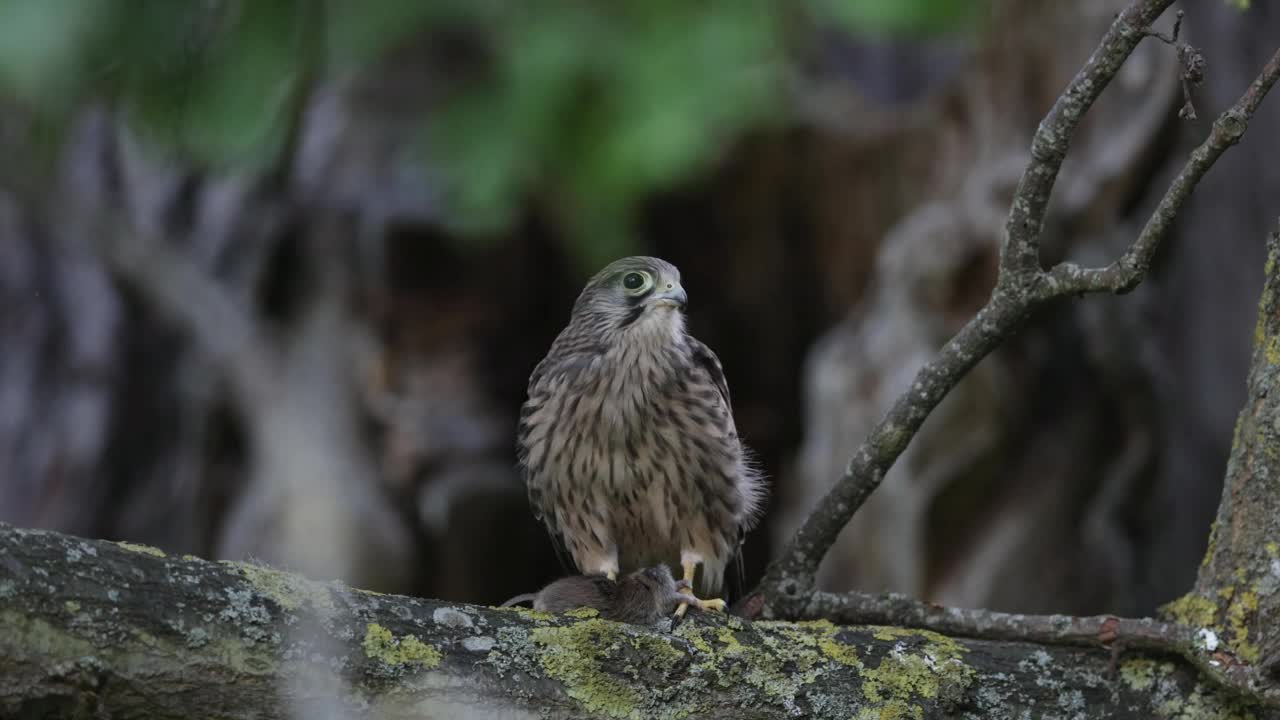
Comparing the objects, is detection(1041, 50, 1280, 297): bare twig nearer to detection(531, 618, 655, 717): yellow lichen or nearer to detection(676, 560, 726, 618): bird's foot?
detection(676, 560, 726, 618): bird's foot

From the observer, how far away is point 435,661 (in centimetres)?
226

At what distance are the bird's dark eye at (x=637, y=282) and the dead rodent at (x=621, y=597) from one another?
102cm

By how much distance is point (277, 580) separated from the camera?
7.30ft

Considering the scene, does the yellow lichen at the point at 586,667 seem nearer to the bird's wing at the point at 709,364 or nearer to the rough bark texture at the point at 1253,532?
the rough bark texture at the point at 1253,532

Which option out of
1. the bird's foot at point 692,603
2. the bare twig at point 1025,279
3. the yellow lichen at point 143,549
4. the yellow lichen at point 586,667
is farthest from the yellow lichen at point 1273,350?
the yellow lichen at point 143,549

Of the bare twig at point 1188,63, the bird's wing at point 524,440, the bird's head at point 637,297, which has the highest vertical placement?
the bird's head at point 637,297

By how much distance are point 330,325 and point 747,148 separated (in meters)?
2.18

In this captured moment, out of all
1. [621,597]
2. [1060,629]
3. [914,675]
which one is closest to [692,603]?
[621,597]

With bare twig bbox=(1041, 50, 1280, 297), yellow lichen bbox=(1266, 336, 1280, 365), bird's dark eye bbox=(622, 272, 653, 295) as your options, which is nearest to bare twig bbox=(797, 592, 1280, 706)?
yellow lichen bbox=(1266, 336, 1280, 365)

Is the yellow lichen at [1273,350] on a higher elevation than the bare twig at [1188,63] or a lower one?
lower

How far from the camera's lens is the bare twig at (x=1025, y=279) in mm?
2533

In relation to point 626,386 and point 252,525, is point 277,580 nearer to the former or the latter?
point 626,386

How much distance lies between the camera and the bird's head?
3.63m

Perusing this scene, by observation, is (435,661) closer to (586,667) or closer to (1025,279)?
(586,667)
